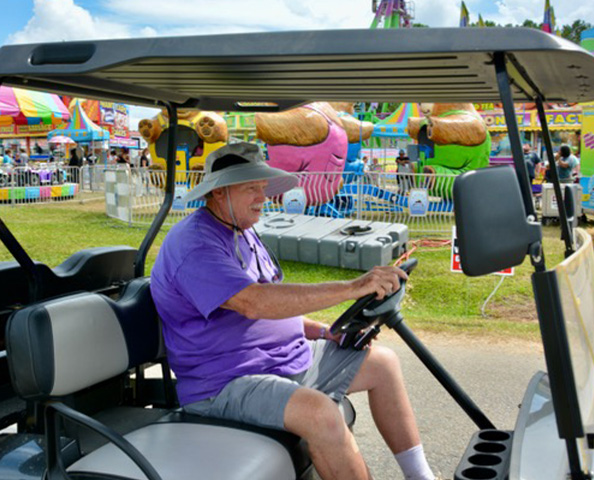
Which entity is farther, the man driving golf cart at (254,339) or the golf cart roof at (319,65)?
the man driving golf cart at (254,339)

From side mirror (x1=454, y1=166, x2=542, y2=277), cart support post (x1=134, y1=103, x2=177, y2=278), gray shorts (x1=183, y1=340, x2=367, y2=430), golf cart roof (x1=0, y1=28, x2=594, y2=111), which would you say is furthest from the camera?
cart support post (x1=134, y1=103, x2=177, y2=278)

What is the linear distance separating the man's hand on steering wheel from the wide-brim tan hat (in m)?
0.53

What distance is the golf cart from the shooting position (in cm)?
141

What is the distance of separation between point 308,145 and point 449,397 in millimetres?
8615

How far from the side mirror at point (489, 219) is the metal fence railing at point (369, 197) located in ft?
33.4

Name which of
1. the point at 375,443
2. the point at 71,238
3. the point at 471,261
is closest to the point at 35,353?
the point at 471,261

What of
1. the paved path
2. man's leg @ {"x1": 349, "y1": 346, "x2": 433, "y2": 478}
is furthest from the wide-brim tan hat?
the paved path

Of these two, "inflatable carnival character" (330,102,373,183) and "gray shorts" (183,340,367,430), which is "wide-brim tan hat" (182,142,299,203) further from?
"inflatable carnival character" (330,102,373,183)

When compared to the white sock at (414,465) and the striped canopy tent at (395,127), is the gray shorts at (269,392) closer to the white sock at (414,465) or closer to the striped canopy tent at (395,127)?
the white sock at (414,465)

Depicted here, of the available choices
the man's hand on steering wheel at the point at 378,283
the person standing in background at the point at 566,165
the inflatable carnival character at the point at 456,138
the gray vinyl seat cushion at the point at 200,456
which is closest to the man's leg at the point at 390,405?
the man's hand on steering wheel at the point at 378,283

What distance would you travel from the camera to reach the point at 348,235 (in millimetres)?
8312

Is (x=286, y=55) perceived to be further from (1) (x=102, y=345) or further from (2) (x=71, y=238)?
(2) (x=71, y=238)

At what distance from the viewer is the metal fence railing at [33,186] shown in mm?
17719

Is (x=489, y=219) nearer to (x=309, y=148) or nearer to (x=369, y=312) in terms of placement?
(x=369, y=312)
